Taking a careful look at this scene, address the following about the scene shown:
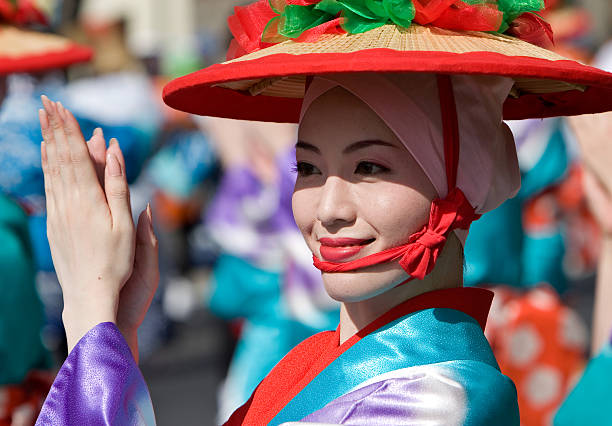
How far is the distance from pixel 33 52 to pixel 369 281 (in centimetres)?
217

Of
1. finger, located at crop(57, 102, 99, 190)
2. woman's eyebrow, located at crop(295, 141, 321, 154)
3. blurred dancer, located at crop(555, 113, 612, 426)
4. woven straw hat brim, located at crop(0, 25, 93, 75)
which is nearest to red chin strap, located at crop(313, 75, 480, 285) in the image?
woman's eyebrow, located at crop(295, 141, 321, 154)

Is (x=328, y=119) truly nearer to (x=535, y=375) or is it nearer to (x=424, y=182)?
(x=424, y=182)

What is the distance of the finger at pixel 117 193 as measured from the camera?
204 centimetres

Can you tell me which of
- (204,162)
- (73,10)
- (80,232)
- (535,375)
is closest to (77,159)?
(80,232)

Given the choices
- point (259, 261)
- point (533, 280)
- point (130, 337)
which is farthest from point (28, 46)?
point (533, 280)

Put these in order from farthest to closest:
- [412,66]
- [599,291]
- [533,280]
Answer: [533,280] < [599,291] < [412,66]

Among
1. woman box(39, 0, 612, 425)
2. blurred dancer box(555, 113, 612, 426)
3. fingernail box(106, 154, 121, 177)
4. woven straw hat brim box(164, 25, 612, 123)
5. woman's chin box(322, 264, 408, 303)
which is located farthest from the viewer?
blurred dancer box(555, 113, 612, 426)

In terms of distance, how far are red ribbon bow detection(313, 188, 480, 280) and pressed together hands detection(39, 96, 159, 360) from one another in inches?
16.4

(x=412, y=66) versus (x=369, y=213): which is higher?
(x=412, y=66)

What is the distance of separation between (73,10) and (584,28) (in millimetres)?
5582

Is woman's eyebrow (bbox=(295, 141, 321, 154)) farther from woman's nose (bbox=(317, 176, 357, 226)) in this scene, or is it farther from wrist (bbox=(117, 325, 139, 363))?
wrist (bbox=(117, 325, 139, 363))

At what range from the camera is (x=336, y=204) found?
1.97 m

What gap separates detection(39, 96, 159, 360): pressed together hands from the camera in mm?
2021

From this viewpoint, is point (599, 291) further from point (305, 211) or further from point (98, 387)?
point (98, 387)
